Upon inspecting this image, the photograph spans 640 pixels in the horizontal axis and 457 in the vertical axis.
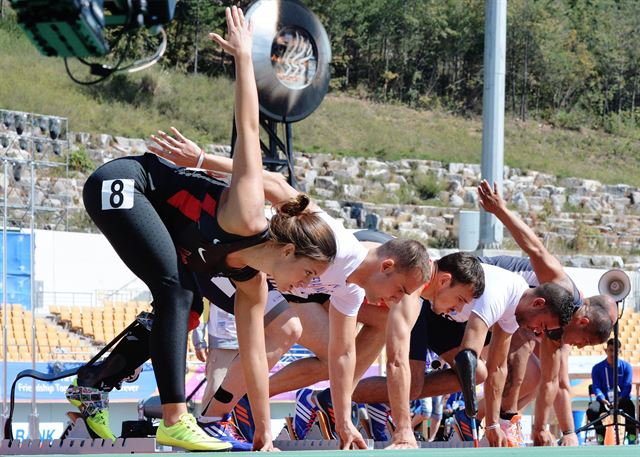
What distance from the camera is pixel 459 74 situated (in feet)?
178

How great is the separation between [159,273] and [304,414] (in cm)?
212

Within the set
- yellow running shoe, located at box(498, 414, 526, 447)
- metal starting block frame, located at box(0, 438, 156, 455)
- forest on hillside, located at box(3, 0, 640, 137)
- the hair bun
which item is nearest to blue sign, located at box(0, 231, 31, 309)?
yellow running shoe, located at box(498, 414, 526, 447)

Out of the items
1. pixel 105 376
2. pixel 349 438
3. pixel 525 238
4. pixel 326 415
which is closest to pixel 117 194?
pixel 105 376

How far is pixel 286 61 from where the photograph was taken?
56.1 ft

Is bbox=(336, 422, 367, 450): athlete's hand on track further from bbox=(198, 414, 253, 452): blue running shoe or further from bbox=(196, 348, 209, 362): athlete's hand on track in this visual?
bbox=(196, 348, 209, 362): athlete's hand on track

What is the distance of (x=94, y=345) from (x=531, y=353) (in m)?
10.3

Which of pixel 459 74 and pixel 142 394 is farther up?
pixel 459 74

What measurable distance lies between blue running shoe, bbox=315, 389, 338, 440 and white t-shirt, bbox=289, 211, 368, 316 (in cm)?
85

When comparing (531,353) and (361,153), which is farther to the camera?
(361,153)

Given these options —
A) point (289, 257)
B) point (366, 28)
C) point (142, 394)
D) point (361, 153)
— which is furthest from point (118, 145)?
point (289, 257)

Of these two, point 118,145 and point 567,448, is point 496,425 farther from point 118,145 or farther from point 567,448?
point 118,145

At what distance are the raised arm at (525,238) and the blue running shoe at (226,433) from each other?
80.8 inches

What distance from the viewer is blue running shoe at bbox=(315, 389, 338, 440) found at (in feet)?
18.5

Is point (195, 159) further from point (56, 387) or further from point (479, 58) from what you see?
point (479, 58)
